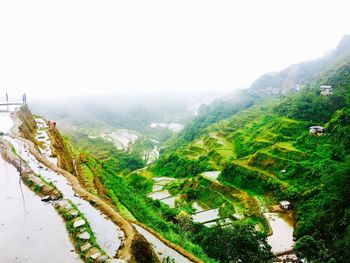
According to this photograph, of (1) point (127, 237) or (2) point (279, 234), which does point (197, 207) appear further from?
(1) point (127, 237)

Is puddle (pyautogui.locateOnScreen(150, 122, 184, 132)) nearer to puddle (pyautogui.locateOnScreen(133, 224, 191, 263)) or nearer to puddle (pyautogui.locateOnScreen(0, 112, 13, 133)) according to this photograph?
puddle (pyautogui.locateOnScreen(0, 112, 13, 133))

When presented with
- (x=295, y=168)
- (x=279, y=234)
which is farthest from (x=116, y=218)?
(x=295, y=168)

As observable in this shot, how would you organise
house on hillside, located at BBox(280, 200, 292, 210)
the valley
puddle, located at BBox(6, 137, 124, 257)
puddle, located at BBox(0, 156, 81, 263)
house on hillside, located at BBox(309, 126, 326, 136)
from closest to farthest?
1. puddle, located at BBox(0, 156, 81, 263)
2. puddle, located at BBox(6, 137, 124, 257)
3. the valley
4. house on hillside, located at BBox(280, 200, 292, 210)
5. house on hillside, located at BBox(309, 126, 326, 136)

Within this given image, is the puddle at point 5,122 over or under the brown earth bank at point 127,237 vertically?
over

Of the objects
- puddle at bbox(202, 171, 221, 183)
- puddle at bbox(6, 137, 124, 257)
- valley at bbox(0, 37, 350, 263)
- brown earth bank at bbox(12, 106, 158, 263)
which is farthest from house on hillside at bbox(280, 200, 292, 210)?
puddle at bbox(6, 137, 124, 257)

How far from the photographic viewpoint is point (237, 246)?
647 inches

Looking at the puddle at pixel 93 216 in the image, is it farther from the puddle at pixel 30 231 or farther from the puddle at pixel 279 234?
the puddle at pixel 279 234

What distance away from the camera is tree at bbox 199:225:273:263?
52.4 ft

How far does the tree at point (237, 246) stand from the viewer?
16.0 metres

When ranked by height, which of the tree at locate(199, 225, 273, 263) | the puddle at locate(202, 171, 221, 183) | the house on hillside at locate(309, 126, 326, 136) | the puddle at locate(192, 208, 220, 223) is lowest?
the puddle at locate(192, 208, 220, 223)

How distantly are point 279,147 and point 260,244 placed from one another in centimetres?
2333

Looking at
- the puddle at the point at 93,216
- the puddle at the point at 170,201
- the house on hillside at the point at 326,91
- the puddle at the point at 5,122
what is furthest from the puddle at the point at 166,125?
the puddle at the point at 93,216

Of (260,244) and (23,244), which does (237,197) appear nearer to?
(260,244)

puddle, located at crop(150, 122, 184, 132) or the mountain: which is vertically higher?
the mountain
